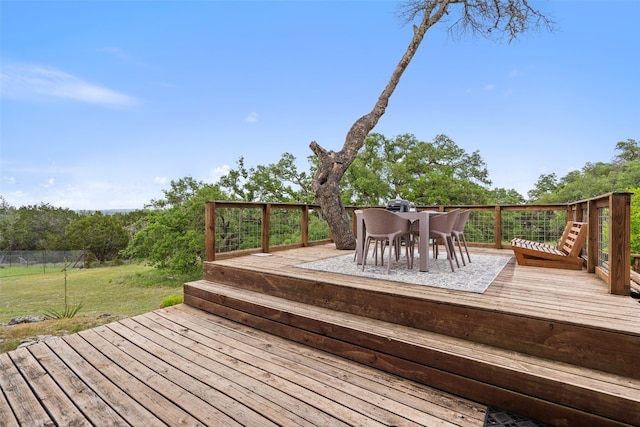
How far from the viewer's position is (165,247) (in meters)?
11.9

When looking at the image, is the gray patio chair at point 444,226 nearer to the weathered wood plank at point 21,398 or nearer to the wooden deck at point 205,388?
the wooden deck at point 205,388

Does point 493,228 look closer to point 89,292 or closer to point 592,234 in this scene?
point 592,234

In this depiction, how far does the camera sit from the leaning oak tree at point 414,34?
223 inches

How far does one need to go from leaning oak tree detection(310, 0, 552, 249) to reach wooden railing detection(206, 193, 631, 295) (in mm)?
618

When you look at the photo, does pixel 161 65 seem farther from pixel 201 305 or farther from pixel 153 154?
pixel 201 305

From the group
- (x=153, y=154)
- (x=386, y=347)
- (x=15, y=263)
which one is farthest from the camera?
(x=15, y=263)

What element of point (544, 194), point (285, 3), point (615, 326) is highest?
point (285, 3)

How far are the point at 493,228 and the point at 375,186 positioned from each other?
808cm

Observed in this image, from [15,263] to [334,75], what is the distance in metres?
20.9

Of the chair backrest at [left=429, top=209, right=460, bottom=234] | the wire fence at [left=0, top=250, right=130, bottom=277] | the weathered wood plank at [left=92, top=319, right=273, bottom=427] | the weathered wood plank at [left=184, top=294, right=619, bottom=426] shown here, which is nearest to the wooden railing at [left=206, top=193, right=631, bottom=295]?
the chair backrest at [left=429, top=209, right=460, bottom=234]

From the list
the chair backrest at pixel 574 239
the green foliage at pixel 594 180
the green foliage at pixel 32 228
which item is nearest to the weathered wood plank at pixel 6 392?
the chair backrest at pixel 574 239

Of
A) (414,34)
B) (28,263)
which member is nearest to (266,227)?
(414,34)

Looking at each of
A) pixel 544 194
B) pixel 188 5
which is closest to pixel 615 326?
pixel 188 5

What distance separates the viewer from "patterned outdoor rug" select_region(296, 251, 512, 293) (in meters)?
2.75
